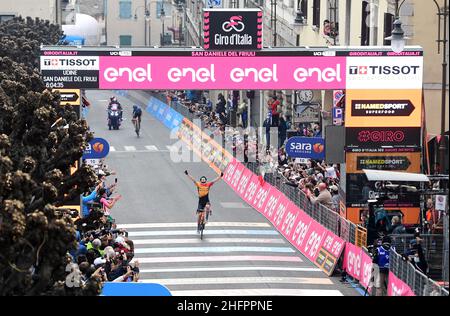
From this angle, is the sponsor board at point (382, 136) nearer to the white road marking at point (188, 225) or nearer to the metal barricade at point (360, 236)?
the metal barricade at point (360, 236)

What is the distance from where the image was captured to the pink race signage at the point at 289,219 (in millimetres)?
28859

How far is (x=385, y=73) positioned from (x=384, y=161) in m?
2.10

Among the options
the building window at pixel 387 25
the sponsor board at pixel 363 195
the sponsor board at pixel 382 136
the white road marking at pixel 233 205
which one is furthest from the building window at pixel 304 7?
the sponsor board at pixel 363 195

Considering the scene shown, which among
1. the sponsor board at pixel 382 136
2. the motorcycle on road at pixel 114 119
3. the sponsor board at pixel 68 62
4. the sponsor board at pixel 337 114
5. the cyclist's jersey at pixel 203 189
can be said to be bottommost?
the cyclist's jersey at pixel 203 189

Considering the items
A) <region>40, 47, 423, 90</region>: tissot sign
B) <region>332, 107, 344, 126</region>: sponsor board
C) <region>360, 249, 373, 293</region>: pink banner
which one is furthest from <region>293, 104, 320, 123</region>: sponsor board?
<region>360, 249, 373, 293</region>: pink banner

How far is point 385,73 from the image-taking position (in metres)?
31.2

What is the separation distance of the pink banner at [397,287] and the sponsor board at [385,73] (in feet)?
30.0

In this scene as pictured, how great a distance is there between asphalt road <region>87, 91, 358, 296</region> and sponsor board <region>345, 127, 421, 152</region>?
304cm

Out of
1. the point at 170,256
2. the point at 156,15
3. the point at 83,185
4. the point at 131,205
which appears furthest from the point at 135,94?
the point at 83,185

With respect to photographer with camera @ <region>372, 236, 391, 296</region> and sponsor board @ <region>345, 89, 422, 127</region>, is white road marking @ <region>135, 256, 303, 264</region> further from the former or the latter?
photographer with camera @ <region>372, 236, 391, 296</region>

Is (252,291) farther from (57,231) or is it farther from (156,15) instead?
(156,15)

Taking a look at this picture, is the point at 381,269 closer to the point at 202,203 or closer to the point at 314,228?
the point at 314,228

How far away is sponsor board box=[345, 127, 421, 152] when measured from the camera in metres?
31.2

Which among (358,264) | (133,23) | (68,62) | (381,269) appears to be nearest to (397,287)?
(381,269)
